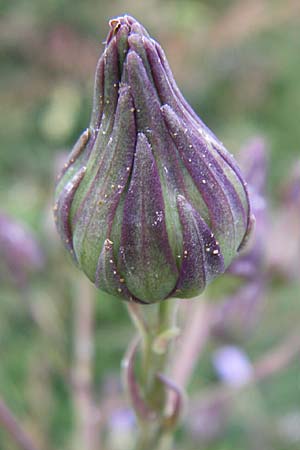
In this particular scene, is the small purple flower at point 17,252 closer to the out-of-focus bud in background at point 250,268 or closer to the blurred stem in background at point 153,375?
the out-of-focus bud in background at point 250,268

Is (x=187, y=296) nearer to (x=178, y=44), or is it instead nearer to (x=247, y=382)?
(x=247, y=382)

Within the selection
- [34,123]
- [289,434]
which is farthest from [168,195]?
[34,123]

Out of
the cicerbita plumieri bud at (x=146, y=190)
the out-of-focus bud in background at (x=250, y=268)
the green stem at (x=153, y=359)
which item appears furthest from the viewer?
the out-of-focus bud in background at (x=250, y=268)

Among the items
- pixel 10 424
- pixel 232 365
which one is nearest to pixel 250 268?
pixel 10 424

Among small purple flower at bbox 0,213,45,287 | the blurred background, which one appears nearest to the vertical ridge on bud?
the blurred background

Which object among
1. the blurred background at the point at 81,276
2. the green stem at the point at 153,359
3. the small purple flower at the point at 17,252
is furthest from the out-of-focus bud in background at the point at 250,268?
the small purple flower at the point at 17,252

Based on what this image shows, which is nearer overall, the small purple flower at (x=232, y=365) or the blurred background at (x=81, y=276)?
the blurred background at (x=81, y=276)

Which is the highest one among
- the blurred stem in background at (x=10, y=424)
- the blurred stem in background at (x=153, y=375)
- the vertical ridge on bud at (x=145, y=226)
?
the vertical ridge on bud at (x=145, y=226)
